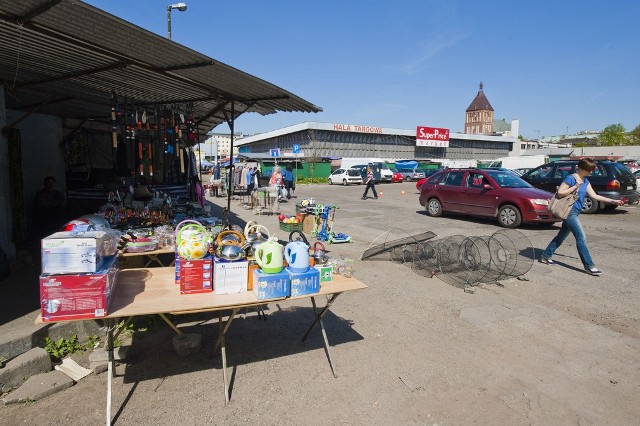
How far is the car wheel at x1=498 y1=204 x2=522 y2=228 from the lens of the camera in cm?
1088

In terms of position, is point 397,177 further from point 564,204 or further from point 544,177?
point 564,204

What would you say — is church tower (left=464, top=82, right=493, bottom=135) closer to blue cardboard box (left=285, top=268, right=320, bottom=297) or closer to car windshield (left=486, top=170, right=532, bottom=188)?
car windshield (left=486, top=170, right=532, bottom=188)

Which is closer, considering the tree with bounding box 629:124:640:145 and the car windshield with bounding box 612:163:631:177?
the car windshield with bounding box 612:163:631:177

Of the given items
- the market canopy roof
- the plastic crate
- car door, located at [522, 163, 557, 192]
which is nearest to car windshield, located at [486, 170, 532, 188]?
car door, located at [522, 163, 557, 192]

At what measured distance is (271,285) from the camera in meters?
3.28

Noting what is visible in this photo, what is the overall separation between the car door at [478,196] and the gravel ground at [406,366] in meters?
5.36

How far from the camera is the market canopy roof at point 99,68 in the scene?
3625 millimetres

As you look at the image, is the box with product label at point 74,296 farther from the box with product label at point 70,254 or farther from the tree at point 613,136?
the tree at point 613,136

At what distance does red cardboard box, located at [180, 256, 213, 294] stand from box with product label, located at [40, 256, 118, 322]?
0.61m

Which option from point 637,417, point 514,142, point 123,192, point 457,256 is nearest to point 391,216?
point 457,256

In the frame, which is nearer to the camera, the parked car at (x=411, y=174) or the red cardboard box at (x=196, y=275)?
the red cardboard box at (x=196, y=275)

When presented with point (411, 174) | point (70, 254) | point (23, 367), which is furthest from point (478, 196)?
point (411, 174)

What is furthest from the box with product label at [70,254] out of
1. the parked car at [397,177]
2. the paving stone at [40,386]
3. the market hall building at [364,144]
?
the market hall building at [364,144]

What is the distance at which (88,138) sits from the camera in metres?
11.2
